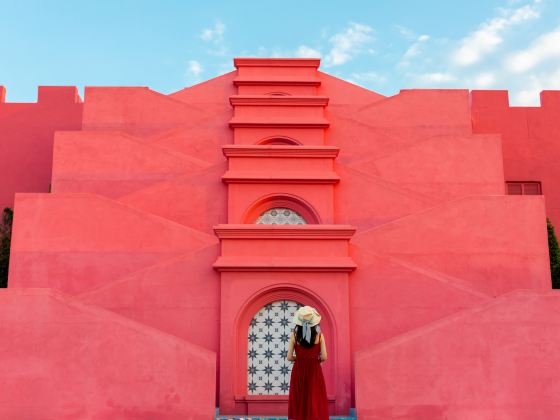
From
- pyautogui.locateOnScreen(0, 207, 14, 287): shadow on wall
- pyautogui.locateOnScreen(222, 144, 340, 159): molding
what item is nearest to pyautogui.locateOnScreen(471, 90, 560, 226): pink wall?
pyautogui.locateOnScreen(222, 144, 340, 159): molding

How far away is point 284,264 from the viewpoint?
12508 millimetres

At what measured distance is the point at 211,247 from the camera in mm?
12773

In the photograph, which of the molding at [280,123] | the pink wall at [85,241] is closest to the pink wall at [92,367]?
the pink wall at [85,241]

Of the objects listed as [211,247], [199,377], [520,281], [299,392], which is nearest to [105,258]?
[211,247]

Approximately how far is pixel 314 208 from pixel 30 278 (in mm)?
6805

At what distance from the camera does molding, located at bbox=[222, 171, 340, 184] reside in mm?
16406

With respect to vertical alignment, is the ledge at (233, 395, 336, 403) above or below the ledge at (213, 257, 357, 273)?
below

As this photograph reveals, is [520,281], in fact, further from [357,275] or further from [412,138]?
[412,138]

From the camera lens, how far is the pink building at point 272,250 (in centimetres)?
1069

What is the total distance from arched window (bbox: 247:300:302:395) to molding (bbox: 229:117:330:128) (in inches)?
316

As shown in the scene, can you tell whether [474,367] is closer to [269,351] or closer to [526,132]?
[269,351]

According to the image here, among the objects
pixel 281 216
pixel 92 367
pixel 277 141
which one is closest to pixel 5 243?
pixel 277 141

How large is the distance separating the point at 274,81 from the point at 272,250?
988 centimetres

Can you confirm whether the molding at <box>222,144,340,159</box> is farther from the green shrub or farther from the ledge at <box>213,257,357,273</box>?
the green shrub
